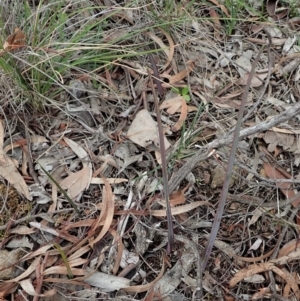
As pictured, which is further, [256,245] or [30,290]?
[256,245]

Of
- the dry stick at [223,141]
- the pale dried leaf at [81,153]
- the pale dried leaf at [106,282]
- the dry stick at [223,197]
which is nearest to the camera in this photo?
the dry stick at [223,197]

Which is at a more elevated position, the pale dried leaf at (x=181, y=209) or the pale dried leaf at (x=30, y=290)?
the pale dried leaf at (x=181, y=209)

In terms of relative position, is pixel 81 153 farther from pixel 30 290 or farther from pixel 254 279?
pixel 254 279

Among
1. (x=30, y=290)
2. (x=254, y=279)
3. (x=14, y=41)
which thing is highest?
(x=14, y=41)

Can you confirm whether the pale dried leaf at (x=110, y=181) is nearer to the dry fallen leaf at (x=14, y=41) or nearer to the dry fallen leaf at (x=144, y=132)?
the dry fallen leaf at (x=144, y=132)

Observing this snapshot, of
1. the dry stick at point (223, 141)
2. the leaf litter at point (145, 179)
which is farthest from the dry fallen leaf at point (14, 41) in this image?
the dry stick at point (223, 141)

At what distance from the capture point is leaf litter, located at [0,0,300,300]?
1178 millimetres

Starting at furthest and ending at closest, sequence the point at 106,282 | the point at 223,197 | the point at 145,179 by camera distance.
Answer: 1. the point at 145,179
2. the point at 106,282
3. the point at 223,197

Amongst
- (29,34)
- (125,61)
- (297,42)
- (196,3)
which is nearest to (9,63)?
(29,34)

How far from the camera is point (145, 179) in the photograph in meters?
1.28

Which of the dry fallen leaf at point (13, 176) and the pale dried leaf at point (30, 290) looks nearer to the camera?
the pale dried leaf at point (30, 290)

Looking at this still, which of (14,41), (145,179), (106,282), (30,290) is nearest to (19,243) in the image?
(30,290)

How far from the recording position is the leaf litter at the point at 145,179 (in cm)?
118

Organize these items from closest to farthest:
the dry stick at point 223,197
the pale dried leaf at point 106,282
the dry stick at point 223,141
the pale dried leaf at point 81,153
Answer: the dry stick at point 223,197 → the dry stick at point 223,141 → the pale dried leaf at point 106,282 → the pale dried leaf at point 81,153
